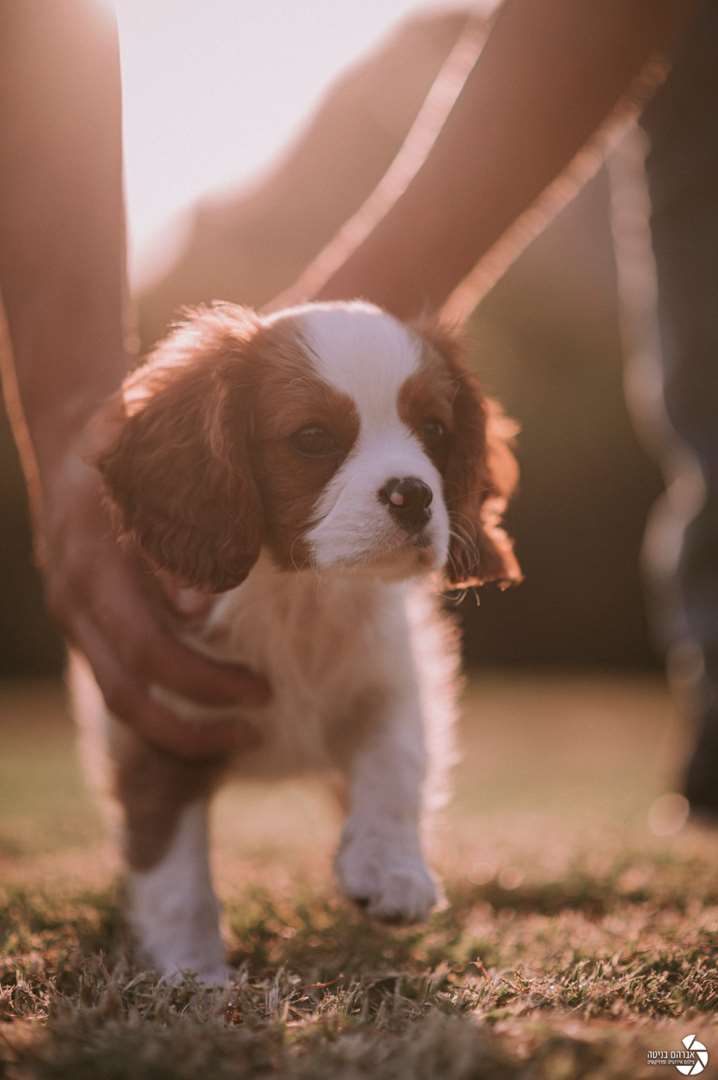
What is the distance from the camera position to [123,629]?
2383 mm

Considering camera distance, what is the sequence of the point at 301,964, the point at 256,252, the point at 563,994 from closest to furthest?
the point at 563,994 < the point at 301,964 < the point at 256,252

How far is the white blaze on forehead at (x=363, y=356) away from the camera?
2426 mm

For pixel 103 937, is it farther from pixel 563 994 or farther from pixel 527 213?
pixel 527 213

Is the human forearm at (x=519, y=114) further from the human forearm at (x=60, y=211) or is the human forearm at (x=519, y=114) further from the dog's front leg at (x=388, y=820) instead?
the dog's front leg at (x=388, y=820)

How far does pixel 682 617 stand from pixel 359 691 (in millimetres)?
2049

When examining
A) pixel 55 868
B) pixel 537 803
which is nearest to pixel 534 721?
pixel 537 803

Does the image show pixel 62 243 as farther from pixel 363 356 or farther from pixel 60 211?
pixel 363 356

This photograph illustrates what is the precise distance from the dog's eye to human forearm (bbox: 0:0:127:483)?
34.1 inches

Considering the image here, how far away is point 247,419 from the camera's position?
2604 mm

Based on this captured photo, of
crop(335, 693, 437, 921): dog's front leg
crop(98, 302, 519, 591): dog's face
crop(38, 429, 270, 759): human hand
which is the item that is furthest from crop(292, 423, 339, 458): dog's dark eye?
crop(335, 693, 437, 921): dog's front leg

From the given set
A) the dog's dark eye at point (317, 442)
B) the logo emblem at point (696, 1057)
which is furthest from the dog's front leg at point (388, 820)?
the logo emblem at point (696, 1057)

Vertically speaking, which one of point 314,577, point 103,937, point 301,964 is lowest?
point 103,937

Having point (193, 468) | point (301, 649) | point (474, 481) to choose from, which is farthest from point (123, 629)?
point (474, 481)

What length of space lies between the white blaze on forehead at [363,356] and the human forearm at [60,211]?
59cm
